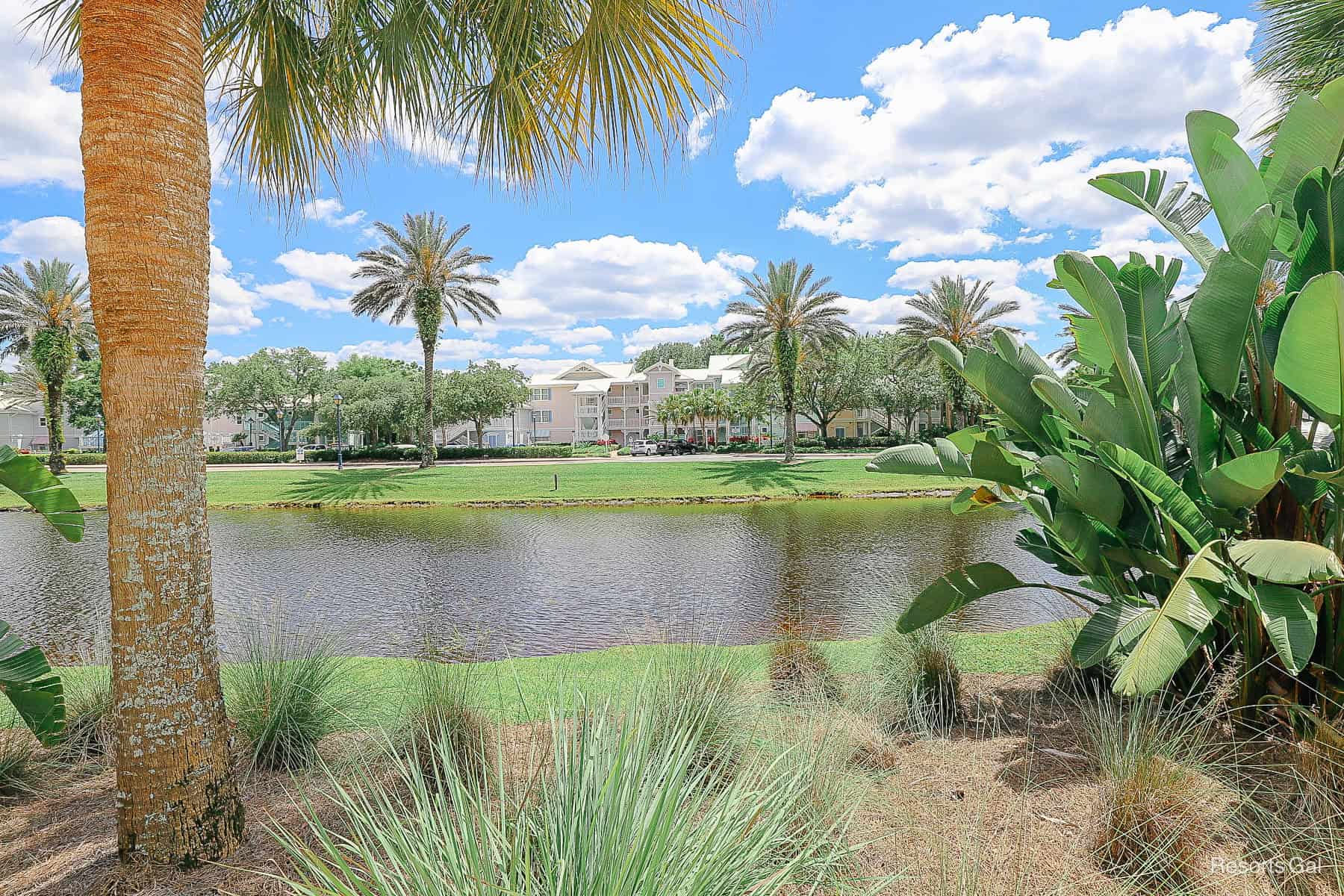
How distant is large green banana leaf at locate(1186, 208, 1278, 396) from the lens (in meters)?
3.42

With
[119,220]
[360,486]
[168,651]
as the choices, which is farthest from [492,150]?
[360,486]

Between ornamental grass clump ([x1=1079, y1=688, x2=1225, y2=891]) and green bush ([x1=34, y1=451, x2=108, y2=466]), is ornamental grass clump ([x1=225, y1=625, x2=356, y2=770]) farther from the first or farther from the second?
green bush ([x1=34, y1=451, x2=108, y2=466])

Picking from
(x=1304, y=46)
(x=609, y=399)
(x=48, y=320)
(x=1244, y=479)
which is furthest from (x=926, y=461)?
(x=609, y=399)

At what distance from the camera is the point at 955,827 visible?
8.92ft

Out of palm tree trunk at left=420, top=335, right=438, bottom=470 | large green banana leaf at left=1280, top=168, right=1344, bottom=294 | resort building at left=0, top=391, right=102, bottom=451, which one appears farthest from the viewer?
resort building at left=0, top=391, right=102, bottom=451

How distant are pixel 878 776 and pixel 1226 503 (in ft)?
7.10

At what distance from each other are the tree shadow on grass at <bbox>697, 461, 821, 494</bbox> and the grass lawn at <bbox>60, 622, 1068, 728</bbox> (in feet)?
67.5

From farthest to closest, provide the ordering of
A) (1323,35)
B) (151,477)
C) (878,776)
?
(1323,35), (878,776), (151,477)

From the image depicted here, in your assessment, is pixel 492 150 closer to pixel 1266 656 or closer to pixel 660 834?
pixel 660 834

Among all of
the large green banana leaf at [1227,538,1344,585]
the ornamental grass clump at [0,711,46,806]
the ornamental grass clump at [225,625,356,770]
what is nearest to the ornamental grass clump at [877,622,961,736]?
the large green banana leaf at [1227,538,1344,585]

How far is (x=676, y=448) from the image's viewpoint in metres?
53.2

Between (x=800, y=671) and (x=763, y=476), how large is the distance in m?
24.7

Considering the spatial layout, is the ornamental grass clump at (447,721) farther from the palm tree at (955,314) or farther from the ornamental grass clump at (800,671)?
the palm tree at (955,314)

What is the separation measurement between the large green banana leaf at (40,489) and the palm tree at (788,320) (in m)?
34.0
